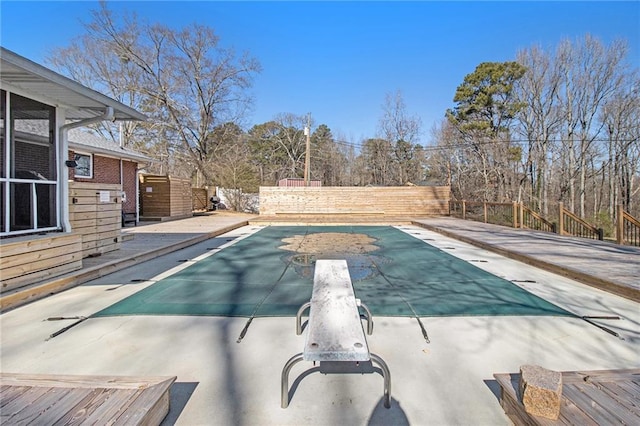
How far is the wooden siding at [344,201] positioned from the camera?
15.7 metres

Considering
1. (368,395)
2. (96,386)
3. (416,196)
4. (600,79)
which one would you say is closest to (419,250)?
(368,395)

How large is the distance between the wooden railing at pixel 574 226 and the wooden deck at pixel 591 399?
27.4 ft

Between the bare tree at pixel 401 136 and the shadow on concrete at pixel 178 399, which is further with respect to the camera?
the bare tree at pixel 401 136

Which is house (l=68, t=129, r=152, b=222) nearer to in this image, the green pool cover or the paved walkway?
the green pool cover

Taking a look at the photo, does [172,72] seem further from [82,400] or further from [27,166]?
[82,400]

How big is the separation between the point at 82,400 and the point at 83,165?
10.2m

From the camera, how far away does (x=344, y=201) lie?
15.9 meters

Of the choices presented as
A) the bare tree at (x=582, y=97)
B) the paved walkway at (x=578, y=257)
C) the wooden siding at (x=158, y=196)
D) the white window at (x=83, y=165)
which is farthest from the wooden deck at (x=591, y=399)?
the bare tree at (x=582, y=97)

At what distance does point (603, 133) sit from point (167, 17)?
88.4 feet

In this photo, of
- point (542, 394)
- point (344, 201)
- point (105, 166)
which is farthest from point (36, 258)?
point (344, 201)

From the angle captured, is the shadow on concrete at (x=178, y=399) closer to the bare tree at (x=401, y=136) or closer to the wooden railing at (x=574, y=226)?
the wooden railing at (x=574, y=226)

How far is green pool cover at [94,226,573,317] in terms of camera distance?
124 inches

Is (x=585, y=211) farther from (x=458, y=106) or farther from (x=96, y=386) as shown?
(x=96, y=386)

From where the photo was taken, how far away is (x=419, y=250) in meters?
6.62
